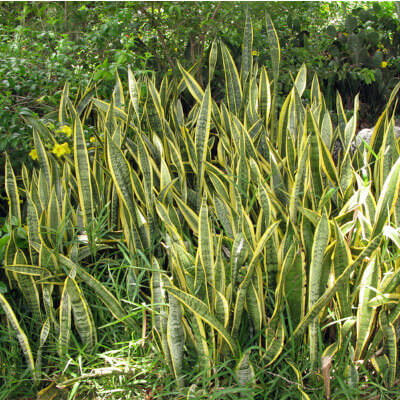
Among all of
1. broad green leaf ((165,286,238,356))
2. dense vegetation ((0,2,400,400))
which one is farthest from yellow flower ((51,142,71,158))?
broad green leaf ((165,286,238,356))

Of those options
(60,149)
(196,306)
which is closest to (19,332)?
(196,306)

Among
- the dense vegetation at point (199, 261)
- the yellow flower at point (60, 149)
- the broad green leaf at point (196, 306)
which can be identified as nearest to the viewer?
the broad green leaf at point (196, 306)

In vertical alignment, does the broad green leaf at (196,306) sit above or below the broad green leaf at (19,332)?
above

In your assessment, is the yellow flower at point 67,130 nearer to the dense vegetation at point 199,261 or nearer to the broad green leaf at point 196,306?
the dense vegetation at point 199,261

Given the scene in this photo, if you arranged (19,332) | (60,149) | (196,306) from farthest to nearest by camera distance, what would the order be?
(60,149)
(19,332)
(196,306)

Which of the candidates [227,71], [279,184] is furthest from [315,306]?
[227,71]

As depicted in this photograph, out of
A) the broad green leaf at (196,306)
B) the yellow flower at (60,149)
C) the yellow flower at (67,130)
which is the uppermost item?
the yellow flower at (67,130)

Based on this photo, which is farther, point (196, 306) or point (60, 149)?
point (60, 149)

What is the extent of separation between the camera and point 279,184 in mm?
1704

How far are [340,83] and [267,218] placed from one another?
6.76 feet

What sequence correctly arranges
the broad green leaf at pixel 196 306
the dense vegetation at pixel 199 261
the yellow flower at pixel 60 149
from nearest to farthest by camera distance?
the broad green leaf at pixel 196 306
the dense vegetation at pixel 199 261
the yellow flower at pixel 60 149

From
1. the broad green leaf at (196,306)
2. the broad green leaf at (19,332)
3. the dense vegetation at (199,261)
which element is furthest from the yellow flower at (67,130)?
the broad green leaf at (196,306)

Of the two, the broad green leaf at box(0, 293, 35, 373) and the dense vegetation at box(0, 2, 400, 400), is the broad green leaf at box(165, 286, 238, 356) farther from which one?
the broad green leaf at box(0, 293, 35, 373)

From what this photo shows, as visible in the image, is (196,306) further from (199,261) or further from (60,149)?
(60,149)
